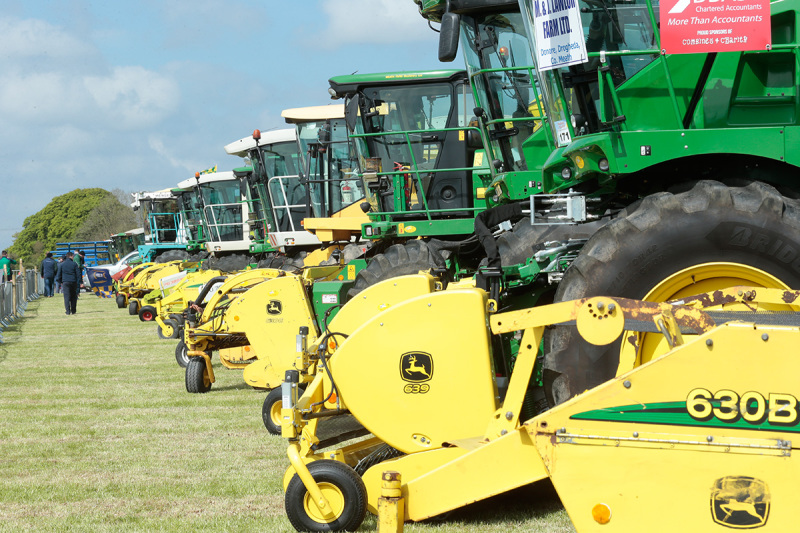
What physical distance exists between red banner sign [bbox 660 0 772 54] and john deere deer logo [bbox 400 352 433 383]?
2196 millimetres

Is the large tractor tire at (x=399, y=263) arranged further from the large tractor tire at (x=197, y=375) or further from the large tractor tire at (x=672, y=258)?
the large tractor tire at (x=672, y=258)

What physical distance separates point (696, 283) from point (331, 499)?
213 centimetres

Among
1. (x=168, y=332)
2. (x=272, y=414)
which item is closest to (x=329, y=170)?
(x=168, y=332)

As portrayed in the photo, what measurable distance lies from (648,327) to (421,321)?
129 cm

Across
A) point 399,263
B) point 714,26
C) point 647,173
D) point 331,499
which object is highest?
point 714,26

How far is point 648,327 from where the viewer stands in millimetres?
3658

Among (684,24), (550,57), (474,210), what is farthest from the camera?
(474,210)

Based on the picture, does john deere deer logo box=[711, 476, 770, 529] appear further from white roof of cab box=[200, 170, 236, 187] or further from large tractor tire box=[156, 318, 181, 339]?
white roof of cab box=[200, 170, 236, 187]

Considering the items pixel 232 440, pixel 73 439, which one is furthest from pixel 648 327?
pixel 73 439

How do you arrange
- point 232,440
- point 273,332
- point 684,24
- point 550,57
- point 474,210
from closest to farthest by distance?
point 684,24 → point 550,57 → point 232,440 → point 273,332 → point 474,210

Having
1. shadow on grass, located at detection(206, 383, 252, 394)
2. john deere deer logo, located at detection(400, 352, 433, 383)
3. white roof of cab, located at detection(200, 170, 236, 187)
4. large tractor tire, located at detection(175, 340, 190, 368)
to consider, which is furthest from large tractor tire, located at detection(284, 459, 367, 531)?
white roof of cab, located at detection(200, 170, 236, 187)

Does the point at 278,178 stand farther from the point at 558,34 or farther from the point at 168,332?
the point at 558,34

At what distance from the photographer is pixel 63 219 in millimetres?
83188

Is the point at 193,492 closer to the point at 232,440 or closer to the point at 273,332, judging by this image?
the point at 232,440
